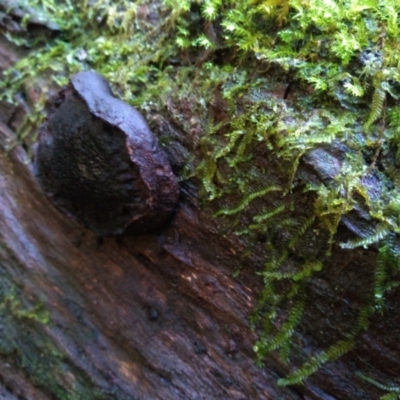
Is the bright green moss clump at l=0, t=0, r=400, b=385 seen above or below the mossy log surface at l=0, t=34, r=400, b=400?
above

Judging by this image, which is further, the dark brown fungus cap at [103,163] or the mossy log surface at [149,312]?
the dark brown fungus cap at [103,163]

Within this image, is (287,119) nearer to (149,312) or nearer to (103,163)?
(103,163)

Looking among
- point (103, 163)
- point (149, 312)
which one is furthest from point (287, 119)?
point (149, 312)

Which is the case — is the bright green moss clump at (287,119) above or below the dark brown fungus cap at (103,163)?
above

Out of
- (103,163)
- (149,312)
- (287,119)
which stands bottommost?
(149,312)
